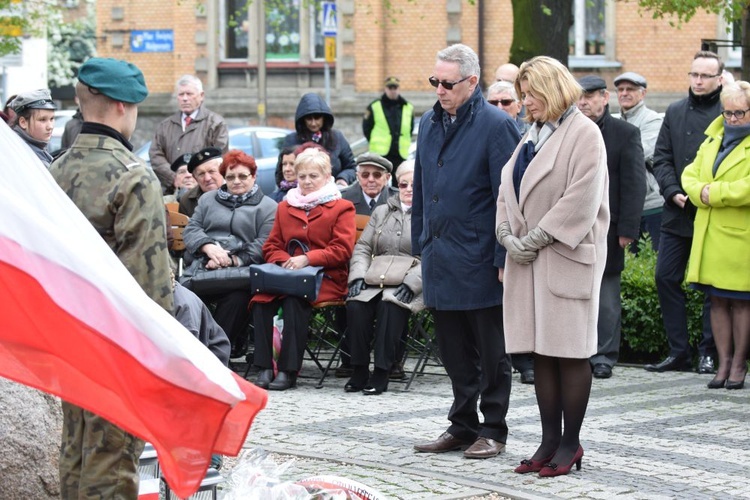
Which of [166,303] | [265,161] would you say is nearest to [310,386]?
[166,303]

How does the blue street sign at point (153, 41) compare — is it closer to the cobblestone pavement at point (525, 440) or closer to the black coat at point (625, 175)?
the cobblestone pavement at point (525, 440)

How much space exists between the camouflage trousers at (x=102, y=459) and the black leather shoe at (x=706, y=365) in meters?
6.65

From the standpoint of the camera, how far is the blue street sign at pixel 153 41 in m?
35.0

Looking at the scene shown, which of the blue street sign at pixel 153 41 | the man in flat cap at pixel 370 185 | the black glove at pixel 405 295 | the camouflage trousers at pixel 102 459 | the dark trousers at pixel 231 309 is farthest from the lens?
the blue street sign at pixel 153 41

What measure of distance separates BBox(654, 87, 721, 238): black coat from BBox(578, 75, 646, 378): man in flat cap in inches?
22.7

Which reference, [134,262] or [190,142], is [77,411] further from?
[190,142]

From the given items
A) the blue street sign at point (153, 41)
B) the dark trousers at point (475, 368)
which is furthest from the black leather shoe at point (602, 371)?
the blue street sign at point (153, 41)

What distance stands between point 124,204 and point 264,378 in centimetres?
546

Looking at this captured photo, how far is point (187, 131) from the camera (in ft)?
42.5

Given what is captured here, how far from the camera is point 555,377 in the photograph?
7270 mm

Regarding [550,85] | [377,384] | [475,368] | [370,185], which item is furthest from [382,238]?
[550,85]

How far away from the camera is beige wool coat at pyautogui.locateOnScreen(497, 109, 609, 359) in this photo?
703 cm

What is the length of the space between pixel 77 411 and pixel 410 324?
6369mm

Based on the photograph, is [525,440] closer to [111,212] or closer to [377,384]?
[377,384]
